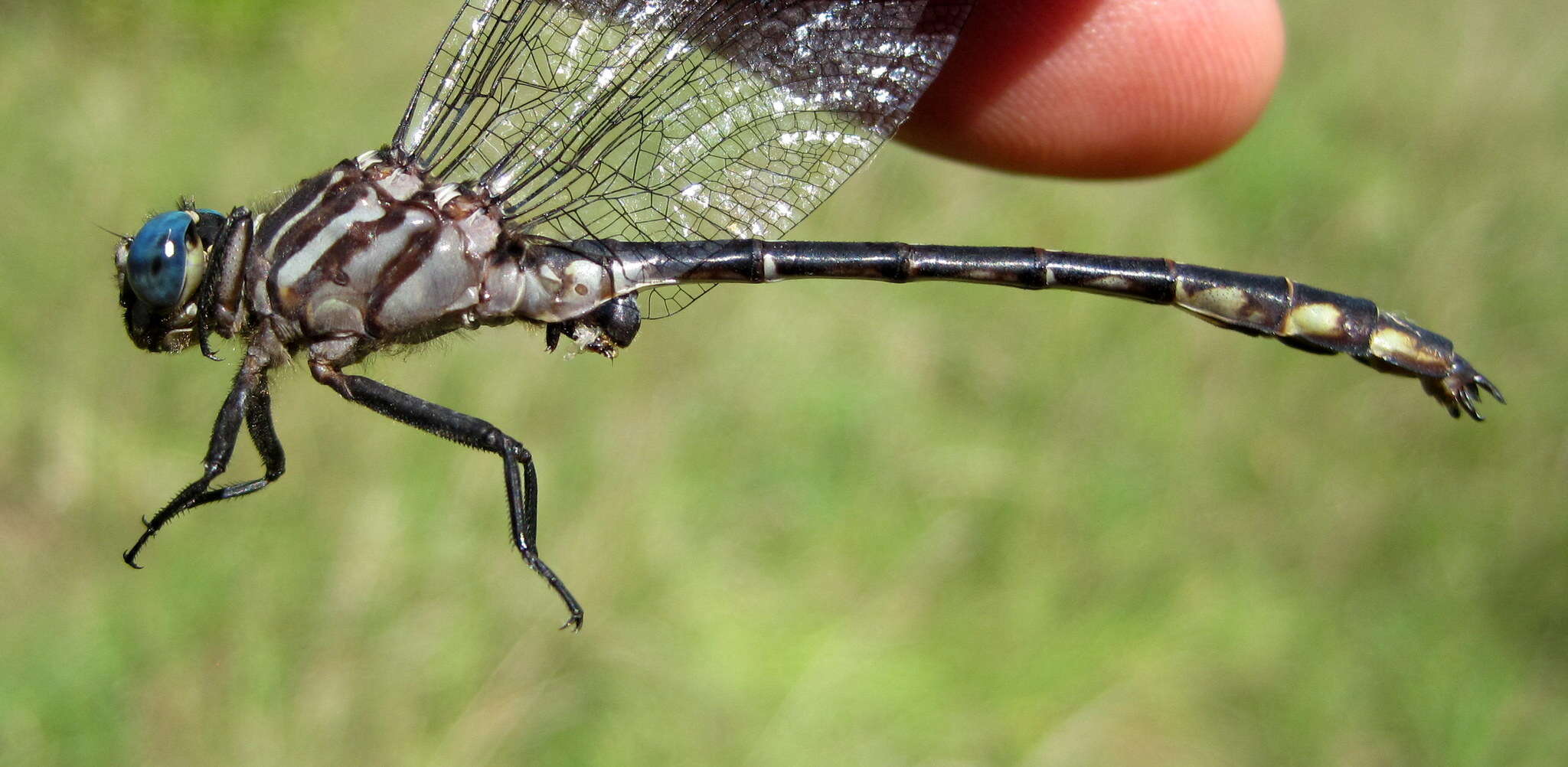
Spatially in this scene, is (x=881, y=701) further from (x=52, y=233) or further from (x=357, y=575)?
(x=52, y=233)

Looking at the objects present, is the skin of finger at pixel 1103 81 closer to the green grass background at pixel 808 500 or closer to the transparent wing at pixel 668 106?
the transparent wing at pixel 668 106

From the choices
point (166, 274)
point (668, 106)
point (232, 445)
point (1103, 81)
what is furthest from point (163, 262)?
point (1103, 81)

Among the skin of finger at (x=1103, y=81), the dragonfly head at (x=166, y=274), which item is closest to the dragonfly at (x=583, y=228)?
the dragonfly head at (x=166, y=274)

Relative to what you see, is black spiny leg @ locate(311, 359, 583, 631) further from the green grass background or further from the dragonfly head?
the green grass background

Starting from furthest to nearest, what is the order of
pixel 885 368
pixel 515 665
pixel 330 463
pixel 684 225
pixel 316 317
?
A: pixel 885 368 → pixel 330 463 → pixel 515 665 → pixel 684 225 → pixel 316 317

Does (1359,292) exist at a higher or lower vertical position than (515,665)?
higher

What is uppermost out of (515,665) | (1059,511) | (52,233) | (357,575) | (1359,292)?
(1359,292)

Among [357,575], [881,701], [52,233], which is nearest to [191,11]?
[52,233]

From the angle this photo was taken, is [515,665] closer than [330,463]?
Yes
